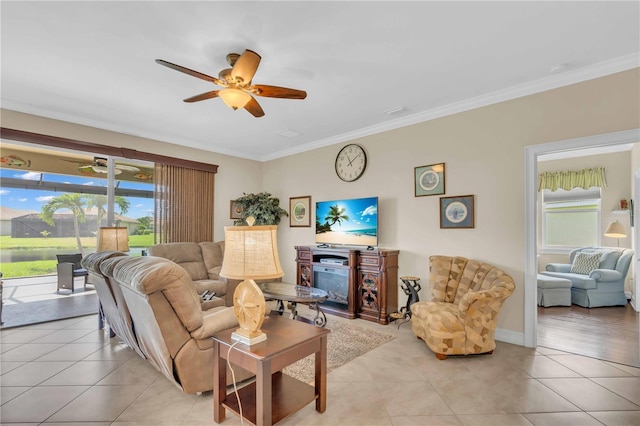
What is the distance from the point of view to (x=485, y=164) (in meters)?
3.55

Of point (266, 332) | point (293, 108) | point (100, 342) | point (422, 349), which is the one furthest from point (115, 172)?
point (422, 349)

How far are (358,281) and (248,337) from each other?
266 centimetres

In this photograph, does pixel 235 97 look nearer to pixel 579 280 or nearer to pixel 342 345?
pixel 342 345

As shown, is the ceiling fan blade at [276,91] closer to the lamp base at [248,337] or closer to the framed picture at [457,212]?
the lamp base at [248,337]

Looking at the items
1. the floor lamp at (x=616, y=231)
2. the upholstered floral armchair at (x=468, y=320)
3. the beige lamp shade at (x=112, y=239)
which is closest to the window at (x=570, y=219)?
the floor lamp at (x=616, y=231)

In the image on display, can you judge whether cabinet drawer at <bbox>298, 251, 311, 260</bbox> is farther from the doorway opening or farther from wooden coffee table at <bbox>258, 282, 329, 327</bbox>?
the doorway opening

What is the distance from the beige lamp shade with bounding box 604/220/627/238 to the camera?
17.1 feet

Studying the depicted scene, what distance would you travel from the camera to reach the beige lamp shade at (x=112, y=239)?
3708mm

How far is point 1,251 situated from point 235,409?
436 centimetres

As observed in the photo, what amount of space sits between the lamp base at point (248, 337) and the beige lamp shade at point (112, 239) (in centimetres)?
282

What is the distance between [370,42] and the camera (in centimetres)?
250

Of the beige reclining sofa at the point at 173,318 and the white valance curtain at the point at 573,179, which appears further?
the white valance curtain at the point at 573,179

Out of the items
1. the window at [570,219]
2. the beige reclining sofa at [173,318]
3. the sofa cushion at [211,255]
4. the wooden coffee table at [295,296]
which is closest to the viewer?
the beige reclining sofa at [173,318]

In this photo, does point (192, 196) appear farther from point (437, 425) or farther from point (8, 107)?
point (437, 425)
